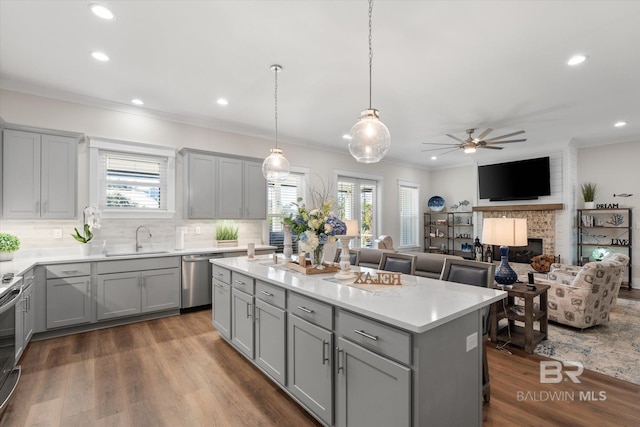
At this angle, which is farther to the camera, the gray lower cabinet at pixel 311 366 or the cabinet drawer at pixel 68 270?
the cabinet drawer at pixel 68 270

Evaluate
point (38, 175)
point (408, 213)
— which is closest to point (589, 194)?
point (408, 213)

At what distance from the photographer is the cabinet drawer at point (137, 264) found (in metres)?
3.86

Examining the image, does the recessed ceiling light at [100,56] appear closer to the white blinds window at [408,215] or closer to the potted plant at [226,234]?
the potted plant at [226,234]

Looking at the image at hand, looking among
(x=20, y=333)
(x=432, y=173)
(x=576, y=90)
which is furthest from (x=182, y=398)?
(x=432, y=173)

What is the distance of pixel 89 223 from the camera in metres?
4.05

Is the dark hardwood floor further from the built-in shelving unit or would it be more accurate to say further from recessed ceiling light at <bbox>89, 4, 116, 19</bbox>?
the built-in shelving unit

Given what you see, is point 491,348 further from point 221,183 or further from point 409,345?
point 221,183

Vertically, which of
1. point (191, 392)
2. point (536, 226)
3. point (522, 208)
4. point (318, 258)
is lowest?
point (191, 392)

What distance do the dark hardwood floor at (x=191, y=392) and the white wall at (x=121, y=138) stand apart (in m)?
1.46

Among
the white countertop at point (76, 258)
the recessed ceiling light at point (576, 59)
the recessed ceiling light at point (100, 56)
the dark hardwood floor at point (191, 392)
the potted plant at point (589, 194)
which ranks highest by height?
the recessed ceiling light at point (100, 56)

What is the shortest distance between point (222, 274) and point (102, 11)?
2.56 meters

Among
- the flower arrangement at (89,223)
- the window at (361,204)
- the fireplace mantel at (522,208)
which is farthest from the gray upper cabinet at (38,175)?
the fireplace mantel at (522,208)

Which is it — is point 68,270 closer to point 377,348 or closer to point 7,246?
point 7,246

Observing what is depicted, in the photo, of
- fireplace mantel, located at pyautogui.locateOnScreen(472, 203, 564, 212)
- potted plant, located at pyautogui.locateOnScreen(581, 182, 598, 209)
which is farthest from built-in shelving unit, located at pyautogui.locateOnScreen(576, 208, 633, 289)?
fireplace mantel, located at pyautogui.locateOnScreen(472, 203, 564, 212)
